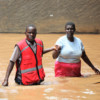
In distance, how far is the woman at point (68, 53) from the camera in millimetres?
5043

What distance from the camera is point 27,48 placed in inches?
185

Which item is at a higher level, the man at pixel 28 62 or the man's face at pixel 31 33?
the man's face at pixel 31 33

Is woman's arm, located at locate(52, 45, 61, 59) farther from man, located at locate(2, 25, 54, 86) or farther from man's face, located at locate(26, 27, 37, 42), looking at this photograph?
man's face, located at locate(26, 27, 37, 42)

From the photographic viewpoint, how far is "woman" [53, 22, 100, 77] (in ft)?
16.5

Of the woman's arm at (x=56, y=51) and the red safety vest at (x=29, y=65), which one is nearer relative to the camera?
the red safety vest at (x=29, y=65)

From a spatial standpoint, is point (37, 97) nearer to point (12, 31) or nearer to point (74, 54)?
point (74, 54)

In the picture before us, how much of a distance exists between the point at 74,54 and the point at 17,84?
3.69 ft

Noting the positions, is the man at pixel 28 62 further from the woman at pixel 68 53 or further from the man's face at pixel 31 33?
the woman at pixel 68 53

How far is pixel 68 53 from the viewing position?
16.5 feet

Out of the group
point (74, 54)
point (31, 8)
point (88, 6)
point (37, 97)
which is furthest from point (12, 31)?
point (37, 97)

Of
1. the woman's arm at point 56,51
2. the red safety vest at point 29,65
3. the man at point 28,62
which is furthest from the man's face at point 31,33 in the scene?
the woman's arm at point 56,51

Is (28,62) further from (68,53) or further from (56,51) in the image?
(68,53)

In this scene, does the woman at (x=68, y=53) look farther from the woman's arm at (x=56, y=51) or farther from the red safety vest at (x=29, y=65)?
the red safety vest at (x=29, y=65)

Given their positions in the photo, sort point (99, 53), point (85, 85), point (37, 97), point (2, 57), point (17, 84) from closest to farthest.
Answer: point (37, 97)
point (85, 85)
point (17, 84)
point (2, 57)
point (99, 53)
